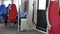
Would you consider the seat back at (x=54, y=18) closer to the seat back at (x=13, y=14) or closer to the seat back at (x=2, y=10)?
the seat back at (x=13, y=14)

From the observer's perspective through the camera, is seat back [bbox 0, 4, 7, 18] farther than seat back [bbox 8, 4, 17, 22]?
Yes

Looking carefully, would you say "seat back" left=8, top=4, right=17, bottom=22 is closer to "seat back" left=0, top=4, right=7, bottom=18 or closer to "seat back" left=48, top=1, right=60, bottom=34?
"seat back" left=0, top=4, right=7, bottom=18

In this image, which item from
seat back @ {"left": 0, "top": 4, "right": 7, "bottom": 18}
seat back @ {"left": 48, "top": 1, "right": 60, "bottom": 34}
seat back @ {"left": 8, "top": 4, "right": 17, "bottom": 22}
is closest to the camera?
seat back @ {"left": 48, "top": 1, "right": 60, "bottom": 34}

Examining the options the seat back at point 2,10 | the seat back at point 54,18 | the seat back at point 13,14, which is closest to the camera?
the seat back at point 54,18

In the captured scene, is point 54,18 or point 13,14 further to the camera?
point 13,14

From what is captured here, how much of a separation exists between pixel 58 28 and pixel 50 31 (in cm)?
18

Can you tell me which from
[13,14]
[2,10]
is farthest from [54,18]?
[2,10]

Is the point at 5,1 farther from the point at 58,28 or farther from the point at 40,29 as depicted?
the point at 58,28

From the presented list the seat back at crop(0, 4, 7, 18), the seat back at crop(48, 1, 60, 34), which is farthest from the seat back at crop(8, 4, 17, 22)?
the seat back at crop(48, 1, 60, 34)

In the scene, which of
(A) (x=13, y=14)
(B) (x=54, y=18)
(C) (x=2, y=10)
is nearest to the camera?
(B) (x=54, y=18)

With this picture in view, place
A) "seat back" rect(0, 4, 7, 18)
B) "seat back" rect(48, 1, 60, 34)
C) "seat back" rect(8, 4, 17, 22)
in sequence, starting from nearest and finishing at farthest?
"seat back" rect(48, 1, 60, 34) → "seat back" rect(8, 4, 17, 22) → "seat back" rect(0, 4, 7, 18)

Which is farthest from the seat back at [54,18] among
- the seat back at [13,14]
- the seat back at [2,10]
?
the seat back at [2,10]

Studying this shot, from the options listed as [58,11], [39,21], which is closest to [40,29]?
[39,21]

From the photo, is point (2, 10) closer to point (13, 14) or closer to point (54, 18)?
point (13, 14)
